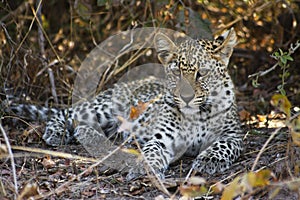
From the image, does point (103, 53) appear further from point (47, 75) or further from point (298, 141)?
point (298, 141)

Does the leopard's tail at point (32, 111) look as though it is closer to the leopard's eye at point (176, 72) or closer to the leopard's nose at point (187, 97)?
the leopard's eye at point (176, 72)

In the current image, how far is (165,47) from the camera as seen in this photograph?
636 centimetres

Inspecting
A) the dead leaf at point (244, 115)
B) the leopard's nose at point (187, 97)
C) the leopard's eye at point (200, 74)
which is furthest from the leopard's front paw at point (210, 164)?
the dead leaf at point (244, 115)

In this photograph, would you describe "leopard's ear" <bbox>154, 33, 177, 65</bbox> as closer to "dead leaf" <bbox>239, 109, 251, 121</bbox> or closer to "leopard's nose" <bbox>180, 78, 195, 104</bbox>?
"leopard's nose" <bbox>180, 78, 195, 104</bbox>

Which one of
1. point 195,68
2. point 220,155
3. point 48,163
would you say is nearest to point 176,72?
point 195,68

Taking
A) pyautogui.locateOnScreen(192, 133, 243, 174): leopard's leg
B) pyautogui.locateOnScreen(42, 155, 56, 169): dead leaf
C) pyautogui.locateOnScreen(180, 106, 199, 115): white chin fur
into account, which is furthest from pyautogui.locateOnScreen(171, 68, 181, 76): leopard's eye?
pyautogui.locateOnScreen(42, 155, 56, 169): dead leaf

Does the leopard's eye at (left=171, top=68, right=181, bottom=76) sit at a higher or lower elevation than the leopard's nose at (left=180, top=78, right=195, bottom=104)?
higher

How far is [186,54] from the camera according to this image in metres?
5.99

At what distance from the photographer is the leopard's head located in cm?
589

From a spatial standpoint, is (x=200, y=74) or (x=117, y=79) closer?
(x=200, y=74)

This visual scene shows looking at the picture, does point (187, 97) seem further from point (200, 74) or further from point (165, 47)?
point (165, 47)

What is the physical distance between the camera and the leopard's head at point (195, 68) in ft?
19.3

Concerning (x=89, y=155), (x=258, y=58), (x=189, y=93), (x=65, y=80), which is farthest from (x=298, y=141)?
(x=258, y=58)

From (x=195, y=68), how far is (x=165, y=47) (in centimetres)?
57
